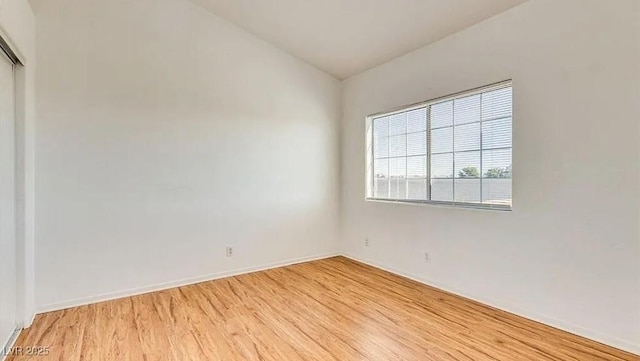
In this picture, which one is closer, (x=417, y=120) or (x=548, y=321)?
(x=548, y=321)

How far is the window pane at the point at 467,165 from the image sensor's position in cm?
331

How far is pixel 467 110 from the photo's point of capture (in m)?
3.40

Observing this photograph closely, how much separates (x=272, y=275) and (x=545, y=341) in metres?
2.78

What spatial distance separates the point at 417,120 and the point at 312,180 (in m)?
1.67

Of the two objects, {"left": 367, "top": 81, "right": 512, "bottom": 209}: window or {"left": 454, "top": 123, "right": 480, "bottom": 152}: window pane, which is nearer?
{"left": 367, "top": 81, "right": 512, "bottom": 209}: window

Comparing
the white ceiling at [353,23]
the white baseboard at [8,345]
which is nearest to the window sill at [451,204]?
the white ceiling at [353,23]

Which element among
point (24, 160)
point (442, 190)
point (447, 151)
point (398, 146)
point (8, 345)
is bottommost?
point (8, 345)

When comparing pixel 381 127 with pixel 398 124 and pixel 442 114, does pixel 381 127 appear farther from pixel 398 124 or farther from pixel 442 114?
pixel 442 114

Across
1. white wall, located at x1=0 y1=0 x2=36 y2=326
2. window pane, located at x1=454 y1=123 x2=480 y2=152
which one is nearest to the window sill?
window pane, located at x1=454 y1=123 x2=480 y2=152

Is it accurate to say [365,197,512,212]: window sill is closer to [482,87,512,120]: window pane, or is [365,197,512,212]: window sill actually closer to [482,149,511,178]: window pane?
[482,149,511,178]: window pane

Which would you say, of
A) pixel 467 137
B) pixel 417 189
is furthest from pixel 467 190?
pixel 417 189

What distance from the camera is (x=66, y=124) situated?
3090 mm

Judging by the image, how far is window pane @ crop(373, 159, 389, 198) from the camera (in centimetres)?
442

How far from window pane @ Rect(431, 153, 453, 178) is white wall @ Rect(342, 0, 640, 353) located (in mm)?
389
